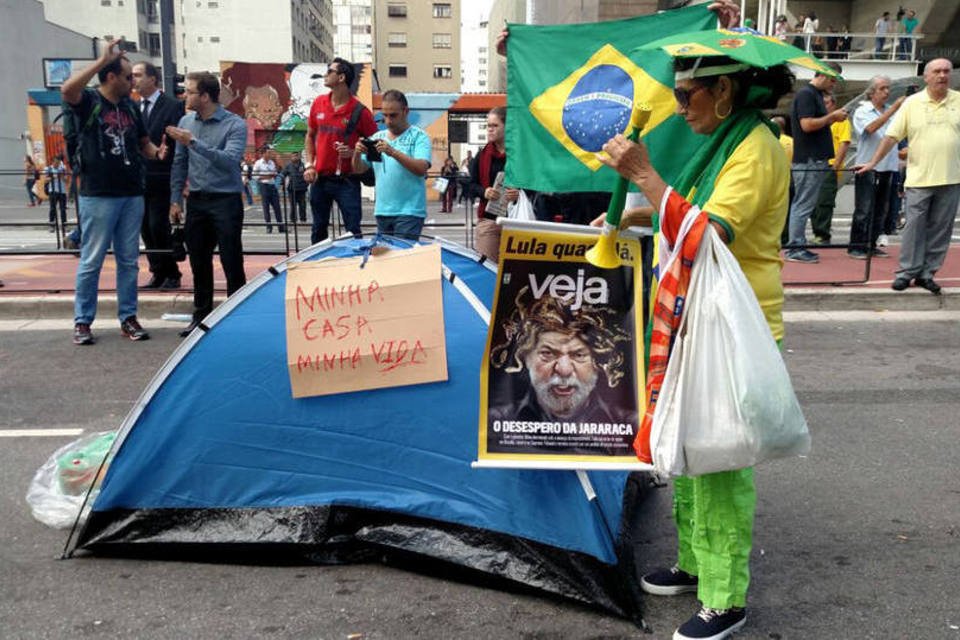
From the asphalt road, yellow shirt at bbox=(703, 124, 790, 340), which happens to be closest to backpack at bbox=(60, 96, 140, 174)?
the asphalt road

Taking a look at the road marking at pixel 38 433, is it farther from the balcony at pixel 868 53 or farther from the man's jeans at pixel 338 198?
the balcony at pixel 868 53

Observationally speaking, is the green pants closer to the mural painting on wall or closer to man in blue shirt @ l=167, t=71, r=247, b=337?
man in blue shirt @ l=167, t=71, r=247, b=337

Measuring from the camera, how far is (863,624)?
3102 millimetres

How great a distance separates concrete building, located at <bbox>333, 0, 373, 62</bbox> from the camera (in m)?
139

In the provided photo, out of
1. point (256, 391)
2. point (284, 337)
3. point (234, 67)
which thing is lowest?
point (256, 391)

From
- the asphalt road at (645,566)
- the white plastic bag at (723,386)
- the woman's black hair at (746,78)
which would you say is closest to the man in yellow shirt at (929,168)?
the asphalt road at (645,566)

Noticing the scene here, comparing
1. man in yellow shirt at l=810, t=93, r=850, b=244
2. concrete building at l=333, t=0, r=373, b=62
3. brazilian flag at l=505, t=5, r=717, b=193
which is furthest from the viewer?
concrete building at l=333, t=0, r=373, b=62

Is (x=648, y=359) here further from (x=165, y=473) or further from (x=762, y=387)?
(x=165, y=473)

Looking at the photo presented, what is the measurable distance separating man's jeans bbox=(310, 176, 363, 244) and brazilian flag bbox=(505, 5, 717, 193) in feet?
7.05

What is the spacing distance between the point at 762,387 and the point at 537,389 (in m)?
0.79

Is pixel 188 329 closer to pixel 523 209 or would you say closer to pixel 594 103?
pixel 523 209

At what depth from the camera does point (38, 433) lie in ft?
16.9

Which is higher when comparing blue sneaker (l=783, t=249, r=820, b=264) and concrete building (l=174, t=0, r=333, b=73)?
concrete building (l=174, t=0, r=333, b=73)

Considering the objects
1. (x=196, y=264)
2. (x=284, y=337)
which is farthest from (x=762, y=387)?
(x=196, y=264)
